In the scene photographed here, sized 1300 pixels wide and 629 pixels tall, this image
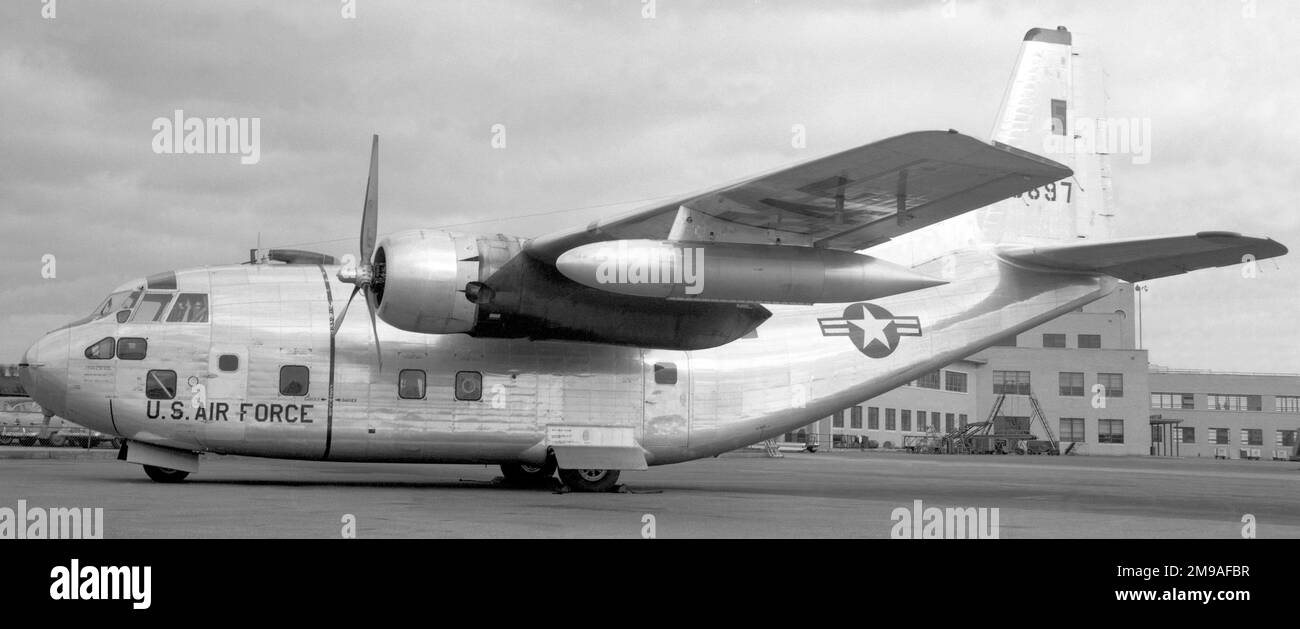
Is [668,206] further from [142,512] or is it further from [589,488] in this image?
[142,512]

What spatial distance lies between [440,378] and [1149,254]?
455 inches

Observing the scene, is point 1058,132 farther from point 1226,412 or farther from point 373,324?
point 1226,412

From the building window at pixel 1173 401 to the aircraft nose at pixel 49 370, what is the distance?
104 meters

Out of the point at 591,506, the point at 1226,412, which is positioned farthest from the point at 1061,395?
the point at 591,506

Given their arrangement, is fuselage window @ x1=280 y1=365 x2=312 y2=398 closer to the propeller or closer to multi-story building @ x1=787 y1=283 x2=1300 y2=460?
the propeller

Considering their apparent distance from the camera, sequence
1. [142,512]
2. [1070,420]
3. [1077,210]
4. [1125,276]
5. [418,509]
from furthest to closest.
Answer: [1070,420]
[1077,210]
[1125,276]
[418,509]
[142,512]

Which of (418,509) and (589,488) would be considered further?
(589,488)

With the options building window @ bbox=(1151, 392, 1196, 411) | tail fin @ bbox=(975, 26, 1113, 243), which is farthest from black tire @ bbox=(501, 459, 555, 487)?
building window @ bbox=(1151, 392, 1196, 411)

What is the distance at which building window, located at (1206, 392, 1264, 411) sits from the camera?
330 ft

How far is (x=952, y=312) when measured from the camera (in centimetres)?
Answer: 1962

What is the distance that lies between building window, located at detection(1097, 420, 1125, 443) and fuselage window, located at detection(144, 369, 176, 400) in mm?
85631

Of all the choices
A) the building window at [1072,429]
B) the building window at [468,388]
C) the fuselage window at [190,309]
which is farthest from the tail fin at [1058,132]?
the building window at [1072,429]
